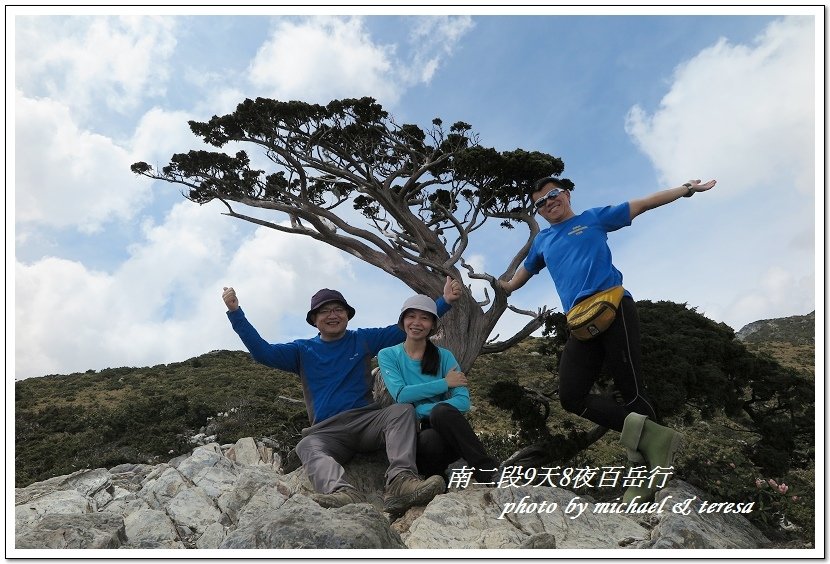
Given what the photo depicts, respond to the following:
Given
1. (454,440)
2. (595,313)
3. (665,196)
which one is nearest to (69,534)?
(454,440)

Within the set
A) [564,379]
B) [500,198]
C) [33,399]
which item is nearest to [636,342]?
[564,379]

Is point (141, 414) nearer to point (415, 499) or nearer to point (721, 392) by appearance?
point (415, 499)

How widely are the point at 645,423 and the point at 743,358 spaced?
419cm

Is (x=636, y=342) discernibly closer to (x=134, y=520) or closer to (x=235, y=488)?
(x=235, y=488)

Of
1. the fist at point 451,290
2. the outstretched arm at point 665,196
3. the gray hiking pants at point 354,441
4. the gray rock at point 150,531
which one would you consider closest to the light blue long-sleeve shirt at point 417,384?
the gray hiking pants at point 354,441

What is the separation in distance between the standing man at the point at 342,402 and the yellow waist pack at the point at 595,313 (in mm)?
1005

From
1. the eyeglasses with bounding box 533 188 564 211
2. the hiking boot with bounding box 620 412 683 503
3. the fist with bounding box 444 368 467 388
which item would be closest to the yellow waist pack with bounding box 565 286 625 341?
the hiking boot with bounding box 620 412 683 503

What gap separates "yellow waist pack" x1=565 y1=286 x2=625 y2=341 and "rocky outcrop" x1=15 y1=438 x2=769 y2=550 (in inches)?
47.5

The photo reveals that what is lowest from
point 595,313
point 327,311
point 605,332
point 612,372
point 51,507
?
point 51,507

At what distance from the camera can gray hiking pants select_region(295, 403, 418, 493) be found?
4.05 m

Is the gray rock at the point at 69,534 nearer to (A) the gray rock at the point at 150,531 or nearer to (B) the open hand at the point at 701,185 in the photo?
(A) the gray rock at the point at 150,531

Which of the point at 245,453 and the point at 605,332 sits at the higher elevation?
the point at 605,332

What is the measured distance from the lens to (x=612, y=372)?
12.8ft

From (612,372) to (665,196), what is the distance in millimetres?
1249
